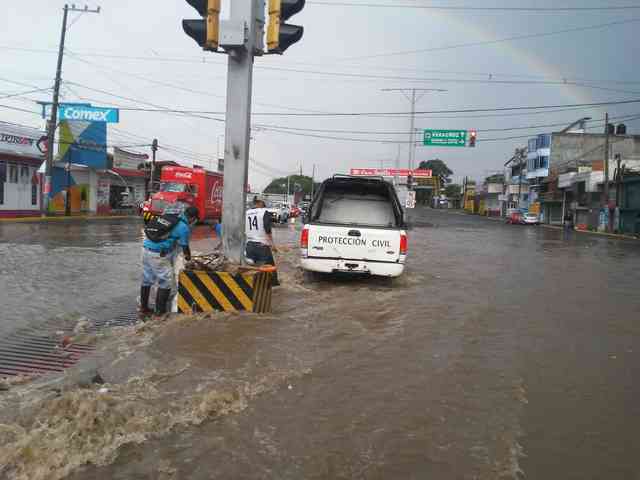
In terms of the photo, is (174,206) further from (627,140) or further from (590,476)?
(627,140)

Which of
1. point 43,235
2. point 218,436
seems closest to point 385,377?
point 218,436

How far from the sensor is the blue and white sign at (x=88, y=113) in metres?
31.8

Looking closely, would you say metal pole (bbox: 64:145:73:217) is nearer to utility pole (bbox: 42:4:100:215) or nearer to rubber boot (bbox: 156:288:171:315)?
utility pole (bbox: 42:4:100:215)

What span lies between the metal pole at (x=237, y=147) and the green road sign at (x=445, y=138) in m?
29.9

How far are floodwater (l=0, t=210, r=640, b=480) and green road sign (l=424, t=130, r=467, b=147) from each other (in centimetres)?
2844

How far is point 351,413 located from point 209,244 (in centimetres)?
1511

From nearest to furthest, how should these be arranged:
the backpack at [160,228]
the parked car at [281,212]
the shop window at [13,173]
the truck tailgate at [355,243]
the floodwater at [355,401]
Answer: the floodwater at [355,401]
the backpack at [160,228]
the truck tailgate at [355,243]
the shop window at [13,173]
the parked car at [281,212]

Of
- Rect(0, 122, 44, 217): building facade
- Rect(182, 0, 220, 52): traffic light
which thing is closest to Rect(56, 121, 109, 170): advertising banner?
Rect(0, 122, 44, 217): building facade

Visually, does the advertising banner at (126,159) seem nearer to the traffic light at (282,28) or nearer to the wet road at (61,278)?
the wet road at (61,278)

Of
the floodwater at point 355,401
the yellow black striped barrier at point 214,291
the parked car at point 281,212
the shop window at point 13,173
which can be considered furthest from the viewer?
the parked car at point 281,212

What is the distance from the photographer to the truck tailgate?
10.1m

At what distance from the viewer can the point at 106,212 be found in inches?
1544

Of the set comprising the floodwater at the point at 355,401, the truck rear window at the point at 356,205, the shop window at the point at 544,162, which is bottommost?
the floodwater at the point at 355,401

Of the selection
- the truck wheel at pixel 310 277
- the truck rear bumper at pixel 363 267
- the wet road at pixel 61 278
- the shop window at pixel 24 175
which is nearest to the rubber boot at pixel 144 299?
the wet road at pixel 61 278
